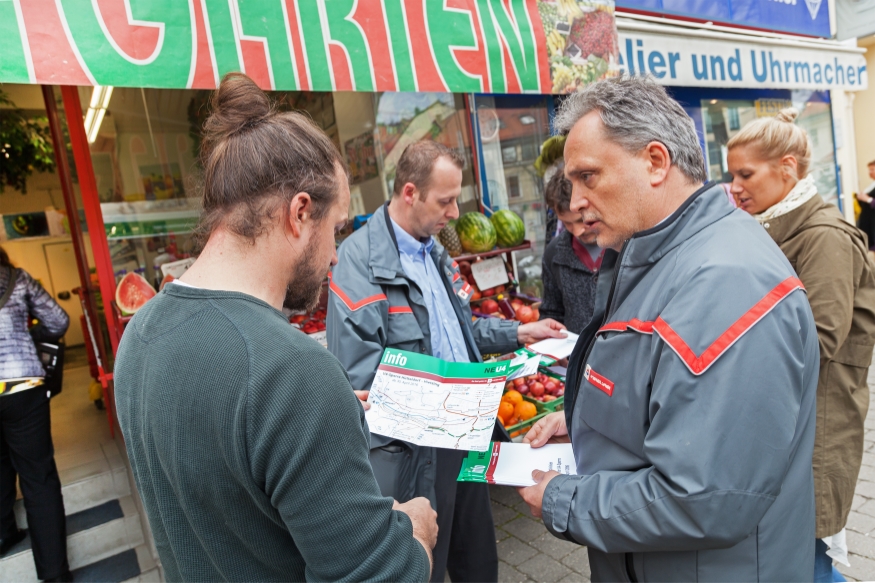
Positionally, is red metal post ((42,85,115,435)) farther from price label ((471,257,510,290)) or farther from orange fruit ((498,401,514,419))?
orange fruit ((498,401,514,419))

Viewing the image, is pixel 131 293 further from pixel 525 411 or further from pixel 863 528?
pixel 863 528

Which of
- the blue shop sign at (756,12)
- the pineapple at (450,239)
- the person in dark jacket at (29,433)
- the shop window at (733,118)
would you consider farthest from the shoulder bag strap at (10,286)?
the shop window at (733,118)

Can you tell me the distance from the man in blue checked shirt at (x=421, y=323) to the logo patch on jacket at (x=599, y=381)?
3.47 feet

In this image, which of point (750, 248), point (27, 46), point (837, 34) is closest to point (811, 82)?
point (837, 34)

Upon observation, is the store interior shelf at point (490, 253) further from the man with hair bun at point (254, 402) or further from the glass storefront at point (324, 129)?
the man with hair bun at point (254, 402)

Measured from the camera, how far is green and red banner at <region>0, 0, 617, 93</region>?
7.16 ft

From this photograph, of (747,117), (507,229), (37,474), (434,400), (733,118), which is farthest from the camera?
(747,117)

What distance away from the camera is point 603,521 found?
1.31 meters

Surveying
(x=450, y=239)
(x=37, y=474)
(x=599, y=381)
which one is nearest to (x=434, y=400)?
(x=599, y=381)

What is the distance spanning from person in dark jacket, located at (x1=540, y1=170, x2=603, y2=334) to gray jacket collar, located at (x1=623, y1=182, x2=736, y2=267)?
1.56 meters

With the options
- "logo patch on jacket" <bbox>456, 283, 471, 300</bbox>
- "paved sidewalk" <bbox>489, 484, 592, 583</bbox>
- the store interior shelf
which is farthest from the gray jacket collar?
the store interior shelf

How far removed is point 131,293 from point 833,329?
3.72 metres

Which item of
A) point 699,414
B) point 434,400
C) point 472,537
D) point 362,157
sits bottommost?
point 472,537

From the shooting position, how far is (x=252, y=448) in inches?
38.5
